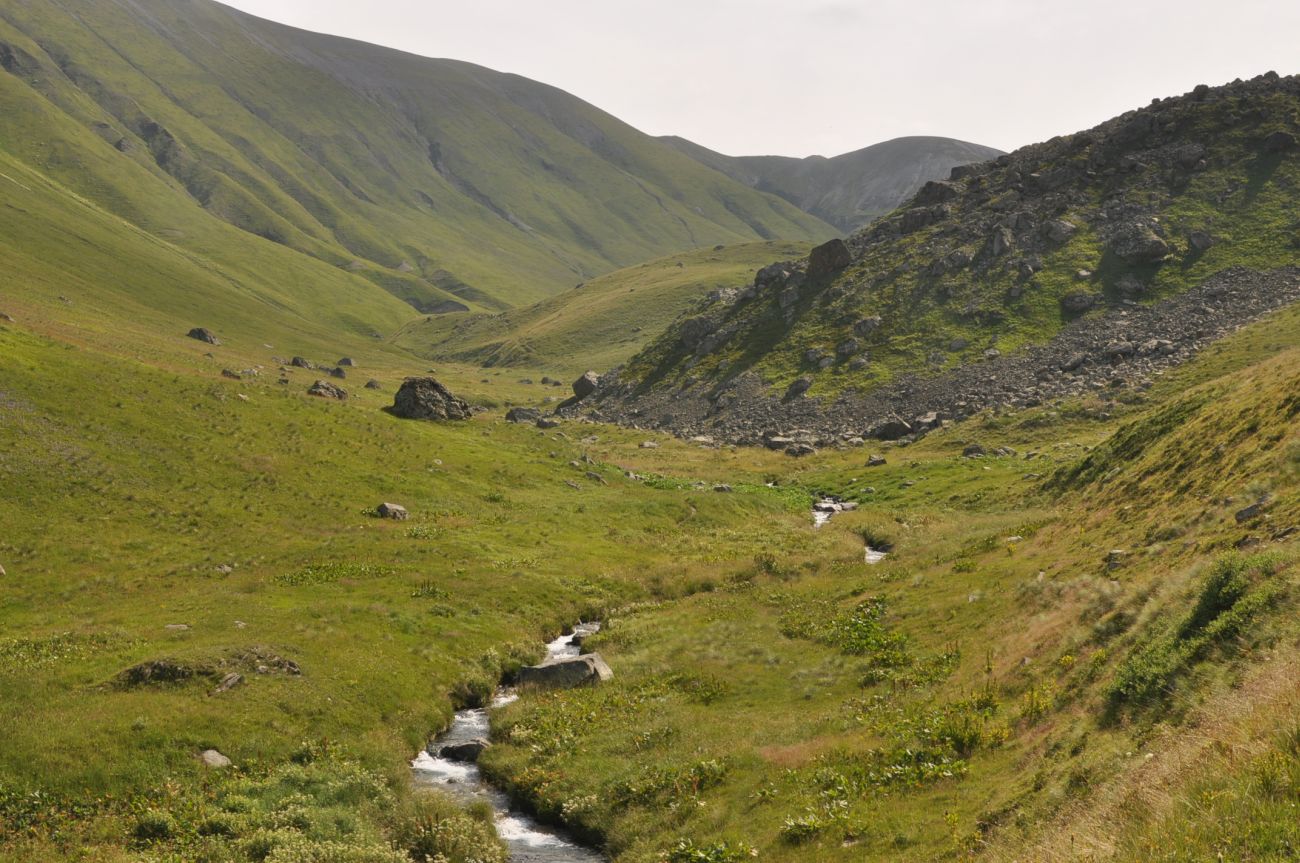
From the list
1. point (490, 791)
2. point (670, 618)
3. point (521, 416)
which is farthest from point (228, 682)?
point (521, 416)

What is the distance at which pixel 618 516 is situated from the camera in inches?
2889

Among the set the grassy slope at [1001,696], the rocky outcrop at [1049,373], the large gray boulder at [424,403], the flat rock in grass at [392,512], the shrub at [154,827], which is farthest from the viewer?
the large gray boulder at [424,403]

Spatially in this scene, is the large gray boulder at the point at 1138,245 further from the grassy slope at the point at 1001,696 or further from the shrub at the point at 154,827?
the shrub at the point at 154,827

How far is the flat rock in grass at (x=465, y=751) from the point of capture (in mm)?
32625

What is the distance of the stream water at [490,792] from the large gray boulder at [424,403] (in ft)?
215

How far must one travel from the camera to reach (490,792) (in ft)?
98.0

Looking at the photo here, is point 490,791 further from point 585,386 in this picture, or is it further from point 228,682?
point 585,386

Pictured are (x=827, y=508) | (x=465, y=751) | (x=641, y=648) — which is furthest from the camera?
(x=827, y=508)

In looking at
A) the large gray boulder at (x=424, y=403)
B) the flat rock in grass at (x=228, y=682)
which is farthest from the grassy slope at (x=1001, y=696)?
the large gray boulder at (x=424, y=403)

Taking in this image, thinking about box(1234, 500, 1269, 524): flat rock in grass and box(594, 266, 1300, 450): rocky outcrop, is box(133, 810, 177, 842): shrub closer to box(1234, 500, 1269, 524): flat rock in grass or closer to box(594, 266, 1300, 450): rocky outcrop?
Result: box(1234, 500, 1269, 524): flat rock in grass

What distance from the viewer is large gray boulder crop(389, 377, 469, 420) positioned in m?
99.3

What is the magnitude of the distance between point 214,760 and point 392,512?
3695cm

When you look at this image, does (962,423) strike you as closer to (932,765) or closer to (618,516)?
(618,516)

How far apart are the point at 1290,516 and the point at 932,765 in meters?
13.5
